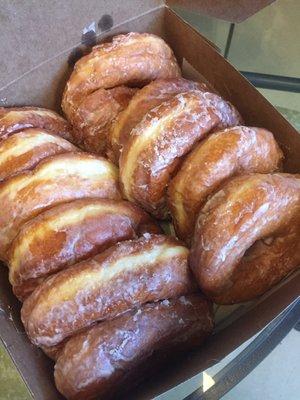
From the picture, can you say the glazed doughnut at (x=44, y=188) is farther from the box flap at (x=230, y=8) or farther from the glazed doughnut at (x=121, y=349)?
the box flap at (x=230, y=8)

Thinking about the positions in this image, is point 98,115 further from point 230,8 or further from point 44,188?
point 230,8

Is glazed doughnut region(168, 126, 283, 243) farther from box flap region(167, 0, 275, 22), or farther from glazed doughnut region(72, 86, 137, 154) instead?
box flap region(167, 0, 275, 22)

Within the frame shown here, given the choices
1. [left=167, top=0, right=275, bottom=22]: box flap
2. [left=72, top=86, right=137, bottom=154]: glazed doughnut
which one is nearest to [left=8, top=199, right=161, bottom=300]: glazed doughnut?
[left=72, top=86, right=137, bottom=154]: glazed doughnut

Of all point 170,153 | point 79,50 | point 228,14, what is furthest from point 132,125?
point 228,14

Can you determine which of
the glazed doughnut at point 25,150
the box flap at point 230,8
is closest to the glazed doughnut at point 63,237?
the glazed doughnut at point 25,150

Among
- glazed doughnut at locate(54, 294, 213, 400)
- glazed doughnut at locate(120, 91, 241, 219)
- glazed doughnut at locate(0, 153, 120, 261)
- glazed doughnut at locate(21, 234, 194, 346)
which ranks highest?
glazed doughnut at locate(120, 91, 241, 219)

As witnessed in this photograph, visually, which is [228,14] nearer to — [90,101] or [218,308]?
[90,101]
